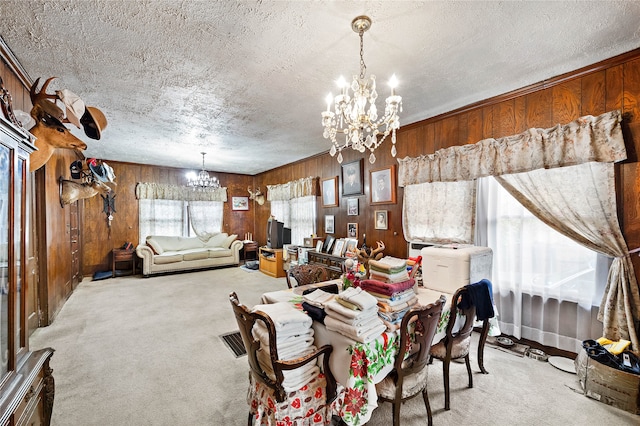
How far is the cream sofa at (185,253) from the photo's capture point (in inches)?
243

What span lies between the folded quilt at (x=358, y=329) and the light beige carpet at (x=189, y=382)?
0.81m

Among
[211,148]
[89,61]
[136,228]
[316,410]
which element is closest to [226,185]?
[136,228]

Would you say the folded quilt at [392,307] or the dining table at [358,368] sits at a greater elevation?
the folded quilt at [392,307]

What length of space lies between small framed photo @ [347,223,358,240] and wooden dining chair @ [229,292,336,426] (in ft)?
10.4

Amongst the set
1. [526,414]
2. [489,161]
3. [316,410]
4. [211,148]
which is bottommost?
[526,414]

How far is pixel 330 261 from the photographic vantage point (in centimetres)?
468

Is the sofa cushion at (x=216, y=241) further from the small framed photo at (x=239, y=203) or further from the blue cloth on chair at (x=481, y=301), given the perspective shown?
the blue cloth on chair at (x=481, y=301)

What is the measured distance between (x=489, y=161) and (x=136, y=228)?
7614 mm

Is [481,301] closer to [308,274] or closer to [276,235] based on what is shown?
[308,274]

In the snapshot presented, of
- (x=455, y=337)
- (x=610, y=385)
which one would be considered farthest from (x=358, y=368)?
(x=610, y=385)

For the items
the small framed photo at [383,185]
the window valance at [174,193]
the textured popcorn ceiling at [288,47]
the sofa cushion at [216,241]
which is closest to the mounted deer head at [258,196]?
the window valance at [174,193]

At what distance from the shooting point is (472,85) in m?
2.68

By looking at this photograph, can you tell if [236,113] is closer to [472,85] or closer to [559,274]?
[472,85]

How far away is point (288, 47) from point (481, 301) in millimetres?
2402
